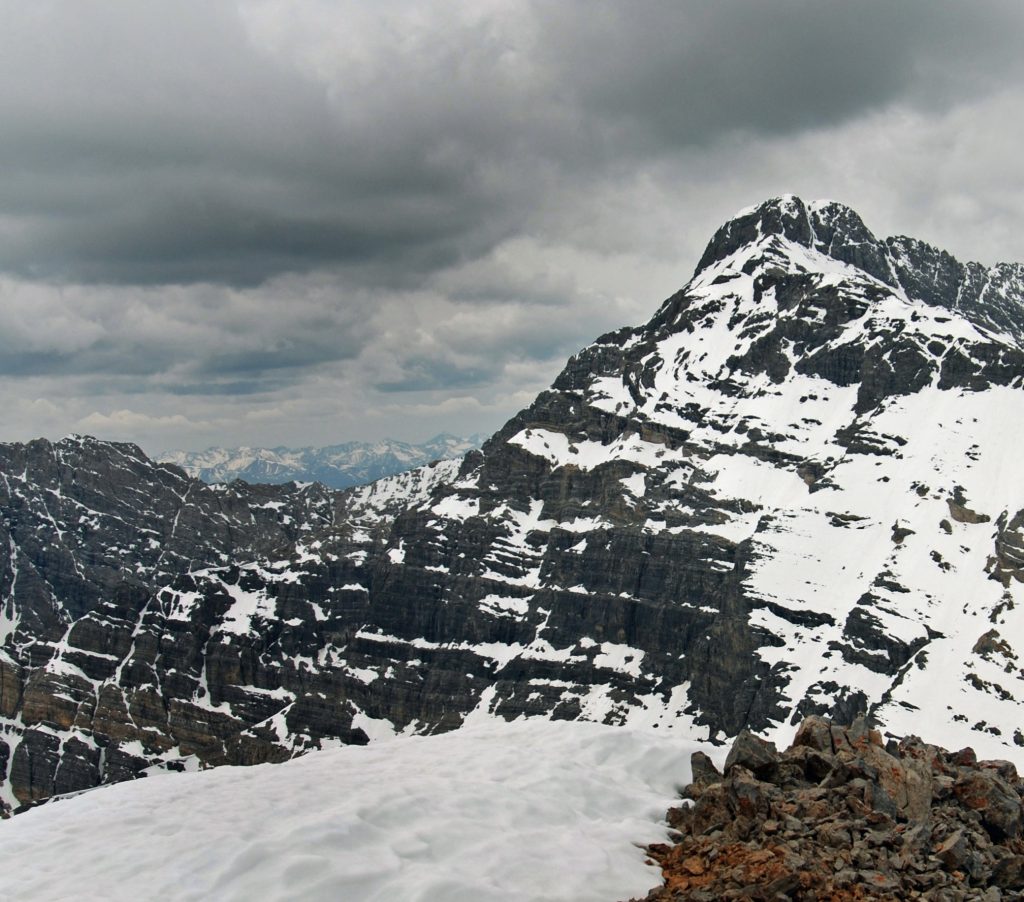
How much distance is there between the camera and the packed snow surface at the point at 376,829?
69.3 ft

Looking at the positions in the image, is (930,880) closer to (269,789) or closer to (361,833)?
(361,833)

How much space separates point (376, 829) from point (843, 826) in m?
11.7

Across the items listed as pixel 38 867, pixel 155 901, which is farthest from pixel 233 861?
pixel 38 867

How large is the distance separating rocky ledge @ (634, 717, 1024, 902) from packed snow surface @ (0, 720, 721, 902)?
4.95 feet

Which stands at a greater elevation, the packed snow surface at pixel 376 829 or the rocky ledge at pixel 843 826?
the rocky ledge at pixel 843 826

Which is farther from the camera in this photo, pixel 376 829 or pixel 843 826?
pixel 376 829

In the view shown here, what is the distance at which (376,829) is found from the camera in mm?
23938

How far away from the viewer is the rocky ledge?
69.8 ft

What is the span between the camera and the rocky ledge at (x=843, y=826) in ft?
69.8

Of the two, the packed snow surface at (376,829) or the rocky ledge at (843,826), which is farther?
the rocky ledge at (843,826)

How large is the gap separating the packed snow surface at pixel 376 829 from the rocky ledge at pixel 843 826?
4.95 feet

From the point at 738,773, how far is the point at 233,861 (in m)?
13.8

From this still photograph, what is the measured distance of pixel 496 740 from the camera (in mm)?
34406

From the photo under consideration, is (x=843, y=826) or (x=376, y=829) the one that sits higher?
(x=843, y=826)
